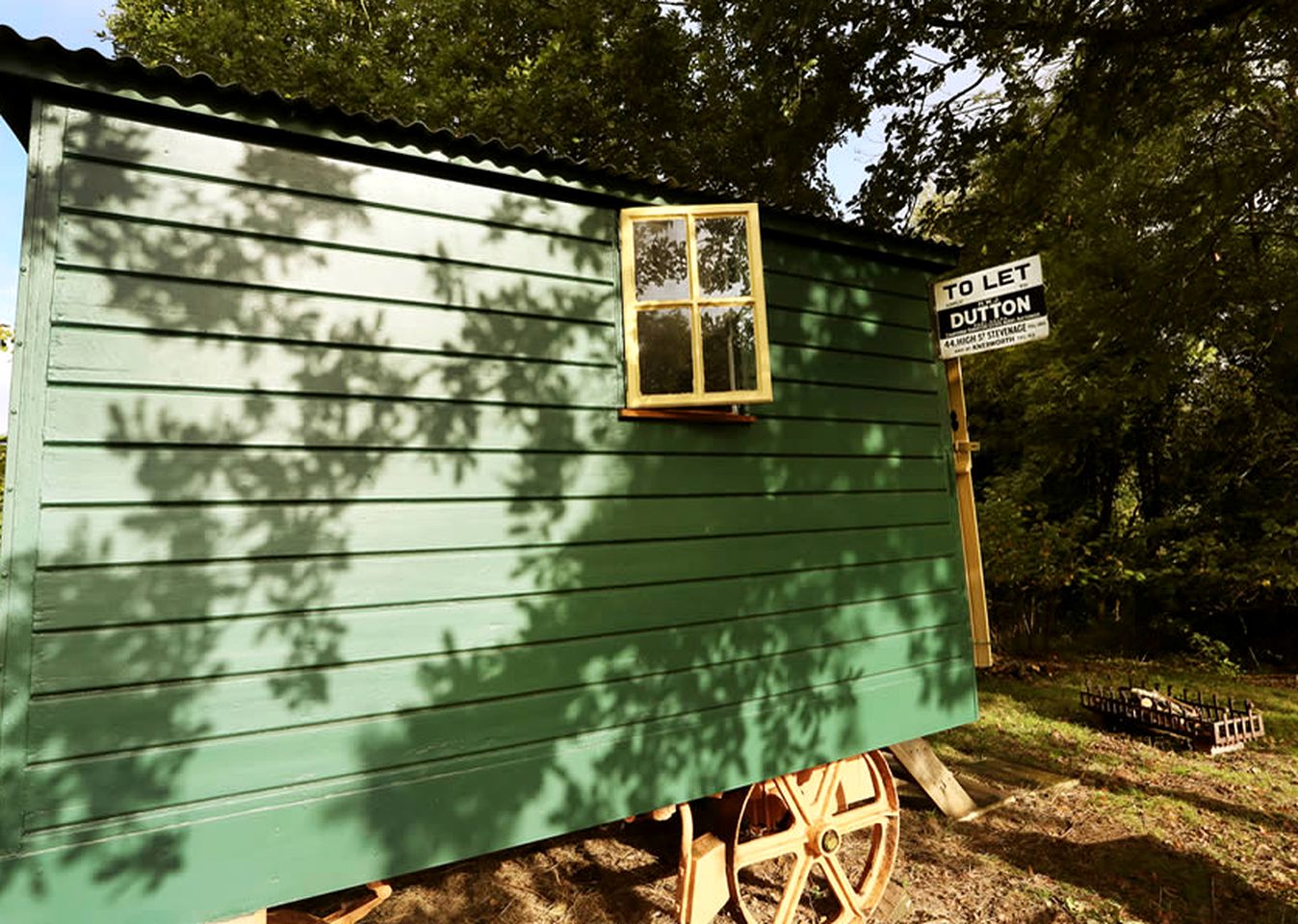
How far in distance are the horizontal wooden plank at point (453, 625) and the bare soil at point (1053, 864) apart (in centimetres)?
163

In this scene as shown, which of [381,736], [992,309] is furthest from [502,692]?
[992,309]

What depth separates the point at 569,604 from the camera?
3.15 meters

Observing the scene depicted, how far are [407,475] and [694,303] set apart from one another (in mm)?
1656

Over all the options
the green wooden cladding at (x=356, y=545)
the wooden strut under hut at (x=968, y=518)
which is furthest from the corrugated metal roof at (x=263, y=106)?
the wooden strut under hut at (x=968, y=518)

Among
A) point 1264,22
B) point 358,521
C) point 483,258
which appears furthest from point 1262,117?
point 358,521

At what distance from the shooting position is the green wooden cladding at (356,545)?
238 centimetres

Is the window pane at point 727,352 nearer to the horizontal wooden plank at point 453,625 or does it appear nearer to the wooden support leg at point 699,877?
the horizontal wooden plank at point 453,625

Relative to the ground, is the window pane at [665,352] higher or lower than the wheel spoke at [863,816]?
higher

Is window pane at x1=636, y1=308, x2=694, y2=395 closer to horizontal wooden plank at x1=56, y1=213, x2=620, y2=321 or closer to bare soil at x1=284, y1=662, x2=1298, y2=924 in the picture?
horizontal wooden plank at x1=56, y1=213, x2=620, y2=321

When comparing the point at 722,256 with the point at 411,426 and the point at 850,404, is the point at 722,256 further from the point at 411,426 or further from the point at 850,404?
the point at 411,426

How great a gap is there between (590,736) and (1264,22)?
8023 millimetres

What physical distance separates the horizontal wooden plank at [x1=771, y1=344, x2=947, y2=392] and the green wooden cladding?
0.06 metres

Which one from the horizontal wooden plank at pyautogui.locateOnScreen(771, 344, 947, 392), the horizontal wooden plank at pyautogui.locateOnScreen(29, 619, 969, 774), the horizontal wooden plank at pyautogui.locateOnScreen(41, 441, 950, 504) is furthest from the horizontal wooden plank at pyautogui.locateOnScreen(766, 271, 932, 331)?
the horizontal wooden plank at pyautogui.locateOnScreen(29, 619, 969, 774)

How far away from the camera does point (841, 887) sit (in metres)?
4.23
